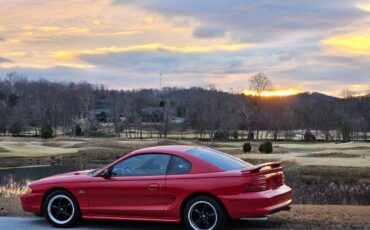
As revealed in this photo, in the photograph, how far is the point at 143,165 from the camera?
30.0 ft

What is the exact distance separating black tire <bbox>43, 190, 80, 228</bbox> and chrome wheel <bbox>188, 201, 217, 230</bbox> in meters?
2.10

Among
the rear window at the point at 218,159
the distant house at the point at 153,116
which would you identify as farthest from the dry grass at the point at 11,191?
the distant house at the point at 153,116

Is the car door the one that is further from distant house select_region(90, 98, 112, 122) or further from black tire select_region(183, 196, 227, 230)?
distant house select_region(90, 98, 112, 122)

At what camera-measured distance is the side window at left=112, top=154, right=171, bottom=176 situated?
9.00 metres

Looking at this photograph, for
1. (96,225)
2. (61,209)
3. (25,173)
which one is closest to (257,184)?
(96,225)

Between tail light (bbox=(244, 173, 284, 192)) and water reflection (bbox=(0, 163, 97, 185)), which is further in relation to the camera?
water reflection (bbox=(0, 163, 97, 185))

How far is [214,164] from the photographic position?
8742 mm

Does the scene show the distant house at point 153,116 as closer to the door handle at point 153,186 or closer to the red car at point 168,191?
the red car at point 168,191

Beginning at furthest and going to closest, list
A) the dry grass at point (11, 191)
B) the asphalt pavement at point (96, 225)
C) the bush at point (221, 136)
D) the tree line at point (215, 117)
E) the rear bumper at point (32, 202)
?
1. the tree line at point (215, 117)
2. the bush at point (221, 136)
3. the dry grass at point (11, 191)
4. the rear bumper at point (32, 202)
5. the asphalt pavement at point (96, 225)

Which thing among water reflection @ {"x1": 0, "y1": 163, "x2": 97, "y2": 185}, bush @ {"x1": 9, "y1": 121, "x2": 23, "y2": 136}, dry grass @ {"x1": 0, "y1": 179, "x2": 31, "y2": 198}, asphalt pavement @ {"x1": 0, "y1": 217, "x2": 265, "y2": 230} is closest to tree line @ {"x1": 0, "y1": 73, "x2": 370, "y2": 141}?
bush @ {"x1": 9, "y1": 121, "x2": 23, "y2": 136}

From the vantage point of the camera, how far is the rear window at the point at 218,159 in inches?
347

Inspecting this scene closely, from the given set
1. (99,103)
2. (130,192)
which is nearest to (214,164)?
(130,192)

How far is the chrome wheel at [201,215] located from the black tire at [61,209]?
2104mm

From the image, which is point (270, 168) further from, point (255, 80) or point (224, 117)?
point (255, 80)
